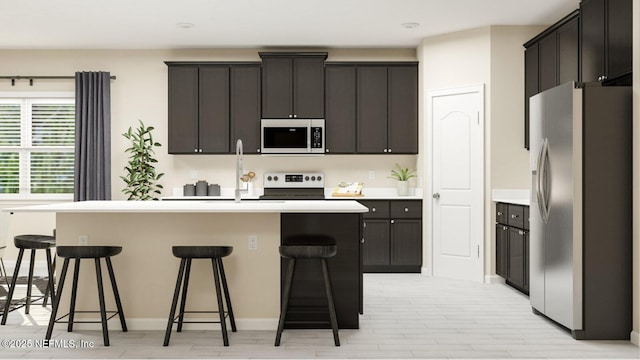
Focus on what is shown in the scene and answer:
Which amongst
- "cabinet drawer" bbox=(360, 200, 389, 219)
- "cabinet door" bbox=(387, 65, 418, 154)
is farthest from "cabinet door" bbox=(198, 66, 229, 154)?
"cabinet door" bbox=(387, 65, 418, 154)

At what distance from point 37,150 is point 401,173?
4474mm

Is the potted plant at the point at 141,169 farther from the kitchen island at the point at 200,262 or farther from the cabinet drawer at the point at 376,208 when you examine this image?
the kitchen island at the point at 200,262

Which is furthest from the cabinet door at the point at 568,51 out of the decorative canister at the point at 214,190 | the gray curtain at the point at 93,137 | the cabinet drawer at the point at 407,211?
the gray curtain at the point at 93,137

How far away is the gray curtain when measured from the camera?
6.86m

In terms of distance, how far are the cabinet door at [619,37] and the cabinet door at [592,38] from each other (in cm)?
10

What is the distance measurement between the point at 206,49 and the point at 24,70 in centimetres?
224

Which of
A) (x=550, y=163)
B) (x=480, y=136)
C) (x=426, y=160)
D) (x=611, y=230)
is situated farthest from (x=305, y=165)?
(x=611, y=230)

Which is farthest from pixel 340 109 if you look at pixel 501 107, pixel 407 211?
pixel 501 107

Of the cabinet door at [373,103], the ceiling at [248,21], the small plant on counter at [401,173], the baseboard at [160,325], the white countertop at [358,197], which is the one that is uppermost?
the ceiling at [248,21]

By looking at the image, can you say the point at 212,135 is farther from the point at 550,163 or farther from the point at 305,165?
the point at 550,163

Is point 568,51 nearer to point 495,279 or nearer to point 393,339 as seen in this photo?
point 495,279

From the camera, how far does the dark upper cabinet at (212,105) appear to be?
268 inches

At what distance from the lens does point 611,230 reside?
3789 mm

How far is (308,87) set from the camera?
6.78 metres
